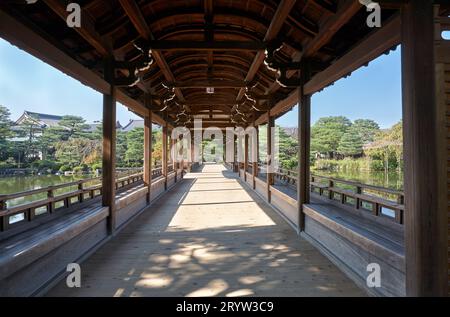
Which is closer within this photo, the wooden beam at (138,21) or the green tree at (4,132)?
the wooden beam at (138,21)

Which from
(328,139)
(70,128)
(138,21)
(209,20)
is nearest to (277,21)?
(209,20)

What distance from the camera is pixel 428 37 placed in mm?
2309

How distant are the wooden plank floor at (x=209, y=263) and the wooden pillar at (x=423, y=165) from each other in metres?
0.93

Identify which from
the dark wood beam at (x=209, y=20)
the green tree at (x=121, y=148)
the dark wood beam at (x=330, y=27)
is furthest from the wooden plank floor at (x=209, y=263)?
the green tree at (x=121, y=148)

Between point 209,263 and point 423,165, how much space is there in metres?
2.72

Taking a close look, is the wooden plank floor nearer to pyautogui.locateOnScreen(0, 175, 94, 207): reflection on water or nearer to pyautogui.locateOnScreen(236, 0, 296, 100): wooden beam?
pyautogui.locateOnScreen(236, 0, 296, 100): wooden beam

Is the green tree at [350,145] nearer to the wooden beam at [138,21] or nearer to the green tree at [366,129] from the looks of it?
the green tree at [366,129]

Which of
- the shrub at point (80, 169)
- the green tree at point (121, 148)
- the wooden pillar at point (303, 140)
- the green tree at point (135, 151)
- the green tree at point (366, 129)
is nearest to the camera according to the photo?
the wooden pillar at point (303, 140)

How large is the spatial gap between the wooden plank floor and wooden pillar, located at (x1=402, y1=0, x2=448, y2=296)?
0.93 m

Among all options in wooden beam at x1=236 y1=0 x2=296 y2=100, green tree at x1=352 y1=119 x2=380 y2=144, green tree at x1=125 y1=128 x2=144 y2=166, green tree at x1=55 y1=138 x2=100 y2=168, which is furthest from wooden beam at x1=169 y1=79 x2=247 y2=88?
green tree at x1=352 y1=119 x2=380 y2=144

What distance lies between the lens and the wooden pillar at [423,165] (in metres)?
2.23

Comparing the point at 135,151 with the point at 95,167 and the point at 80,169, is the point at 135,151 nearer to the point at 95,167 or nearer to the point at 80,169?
the point at 95,167

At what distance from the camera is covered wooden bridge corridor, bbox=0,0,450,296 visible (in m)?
2.32
